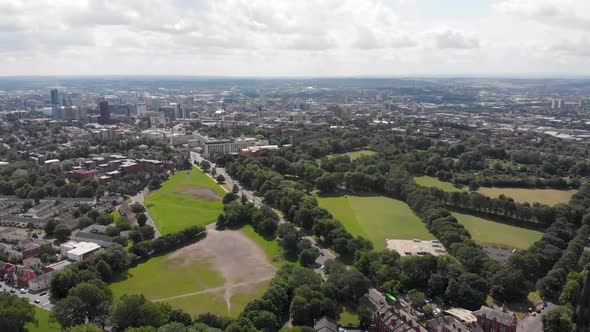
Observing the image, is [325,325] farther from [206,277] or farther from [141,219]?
[141,219]

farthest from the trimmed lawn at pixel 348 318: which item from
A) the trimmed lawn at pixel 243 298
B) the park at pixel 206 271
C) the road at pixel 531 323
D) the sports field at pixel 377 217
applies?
the sports field at pixel 377 217

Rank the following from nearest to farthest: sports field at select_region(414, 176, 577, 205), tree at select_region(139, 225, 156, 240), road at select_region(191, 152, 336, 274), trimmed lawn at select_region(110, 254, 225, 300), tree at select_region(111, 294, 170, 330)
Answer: tree at select_region(111, 294, 170, 330) < trimmed lawn at select_region(110, 254, 225, 300) < road at select_region(191, 152, 336, 274) < tree at select_region(139, 225, 156, 240) < sports field at select_region(414, 176, 577, 205)

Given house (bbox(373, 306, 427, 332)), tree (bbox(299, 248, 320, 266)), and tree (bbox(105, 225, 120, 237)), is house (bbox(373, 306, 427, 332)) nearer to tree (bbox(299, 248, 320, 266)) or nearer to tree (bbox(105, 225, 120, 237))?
tree (bbox(299, 248, 320, 266))

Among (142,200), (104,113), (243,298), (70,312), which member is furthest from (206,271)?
(104,113)

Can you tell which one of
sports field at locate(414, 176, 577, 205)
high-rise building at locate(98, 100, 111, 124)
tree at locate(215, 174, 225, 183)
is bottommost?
sports field at locate(414, 176, 577, 205)

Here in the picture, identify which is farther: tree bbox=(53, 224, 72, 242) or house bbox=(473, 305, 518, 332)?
tree bbox=(53, 224, 72, 242)

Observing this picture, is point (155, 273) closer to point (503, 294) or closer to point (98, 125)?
point (503, 294)

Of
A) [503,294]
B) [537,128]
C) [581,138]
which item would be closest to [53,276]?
[503,294]

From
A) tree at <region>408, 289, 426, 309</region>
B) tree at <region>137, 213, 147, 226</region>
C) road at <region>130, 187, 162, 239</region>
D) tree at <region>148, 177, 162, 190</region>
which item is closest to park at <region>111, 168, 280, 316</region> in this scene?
road at <region>130, 187, 162, 239</region>
